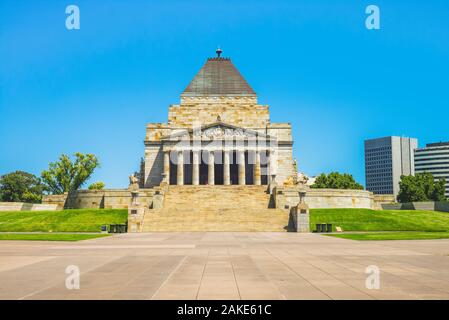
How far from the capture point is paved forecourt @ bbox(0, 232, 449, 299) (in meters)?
12.1

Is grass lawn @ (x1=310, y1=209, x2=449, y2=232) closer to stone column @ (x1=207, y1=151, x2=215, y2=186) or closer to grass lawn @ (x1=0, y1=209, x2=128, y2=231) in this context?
grass lawn @ (x1=0, y1=209, x2=128, y2=231)

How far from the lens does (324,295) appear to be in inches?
466

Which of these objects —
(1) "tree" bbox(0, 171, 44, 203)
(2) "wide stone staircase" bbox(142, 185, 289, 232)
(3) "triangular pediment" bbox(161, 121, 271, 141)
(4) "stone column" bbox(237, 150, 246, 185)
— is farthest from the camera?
(1) "tree" bbox(0, 171, 44, 203)

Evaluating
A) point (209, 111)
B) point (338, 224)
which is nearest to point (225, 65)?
point (209, 111)

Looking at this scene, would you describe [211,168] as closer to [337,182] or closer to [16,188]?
[337,182]

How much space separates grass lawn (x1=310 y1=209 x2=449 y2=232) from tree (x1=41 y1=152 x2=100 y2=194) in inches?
2791

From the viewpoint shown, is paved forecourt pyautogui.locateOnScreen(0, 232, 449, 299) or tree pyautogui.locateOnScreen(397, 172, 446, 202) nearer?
paved forecourt pyautogui.locateOnScreen(0, 232, 449, 299)

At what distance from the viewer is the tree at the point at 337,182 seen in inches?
4557

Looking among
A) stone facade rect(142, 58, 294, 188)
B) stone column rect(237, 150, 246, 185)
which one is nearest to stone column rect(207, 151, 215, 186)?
stone facade rect(142, 58, 294, 188)

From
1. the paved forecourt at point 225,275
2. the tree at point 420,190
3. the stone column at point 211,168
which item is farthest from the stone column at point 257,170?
the paved forecourt at point 225,275

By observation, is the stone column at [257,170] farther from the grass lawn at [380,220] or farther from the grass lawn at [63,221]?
the grass lawn at [63,221]

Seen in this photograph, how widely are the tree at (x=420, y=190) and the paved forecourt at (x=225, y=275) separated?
9332cm
